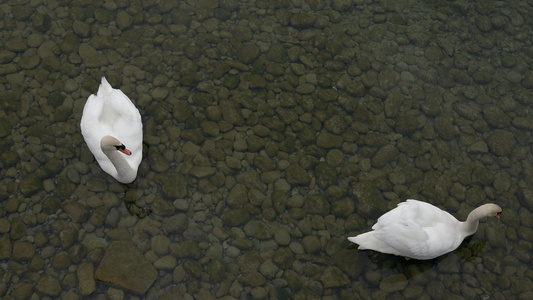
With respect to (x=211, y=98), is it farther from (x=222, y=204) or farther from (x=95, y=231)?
(x=95, y=231)

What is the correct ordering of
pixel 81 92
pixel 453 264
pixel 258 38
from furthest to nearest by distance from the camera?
pixel 258 38 < pixel 81 92 < pixel 453 264

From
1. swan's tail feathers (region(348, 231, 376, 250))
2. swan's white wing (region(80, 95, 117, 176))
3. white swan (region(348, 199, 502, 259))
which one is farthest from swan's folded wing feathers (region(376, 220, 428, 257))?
swan's white wing (region(80, 95, 117, 176))

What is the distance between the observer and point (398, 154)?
788cm

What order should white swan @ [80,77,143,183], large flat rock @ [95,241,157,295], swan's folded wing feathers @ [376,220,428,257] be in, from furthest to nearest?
white swan @ [80,77,143,183] → large flat rock @ [95,241,157,295] → swan's folded wing feathers @ [376,220,428,257]

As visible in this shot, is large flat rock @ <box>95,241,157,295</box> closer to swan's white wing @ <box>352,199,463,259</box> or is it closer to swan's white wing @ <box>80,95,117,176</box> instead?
swan's white wing @ <box>80,95,117,176</box>

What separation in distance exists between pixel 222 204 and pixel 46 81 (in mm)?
3577

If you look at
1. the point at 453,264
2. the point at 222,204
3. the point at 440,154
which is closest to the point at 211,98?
the point at 222,204

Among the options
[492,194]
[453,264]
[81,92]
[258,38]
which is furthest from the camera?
[258,38]

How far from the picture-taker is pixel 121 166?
681cm

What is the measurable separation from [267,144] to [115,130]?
7.17ft

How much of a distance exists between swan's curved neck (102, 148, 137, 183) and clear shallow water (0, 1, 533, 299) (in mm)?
311

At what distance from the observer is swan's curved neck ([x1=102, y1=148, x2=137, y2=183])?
6660 millimetres

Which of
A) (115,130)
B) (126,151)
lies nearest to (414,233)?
(126,151)

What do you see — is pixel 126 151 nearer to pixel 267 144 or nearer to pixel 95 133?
pixel 95 133
